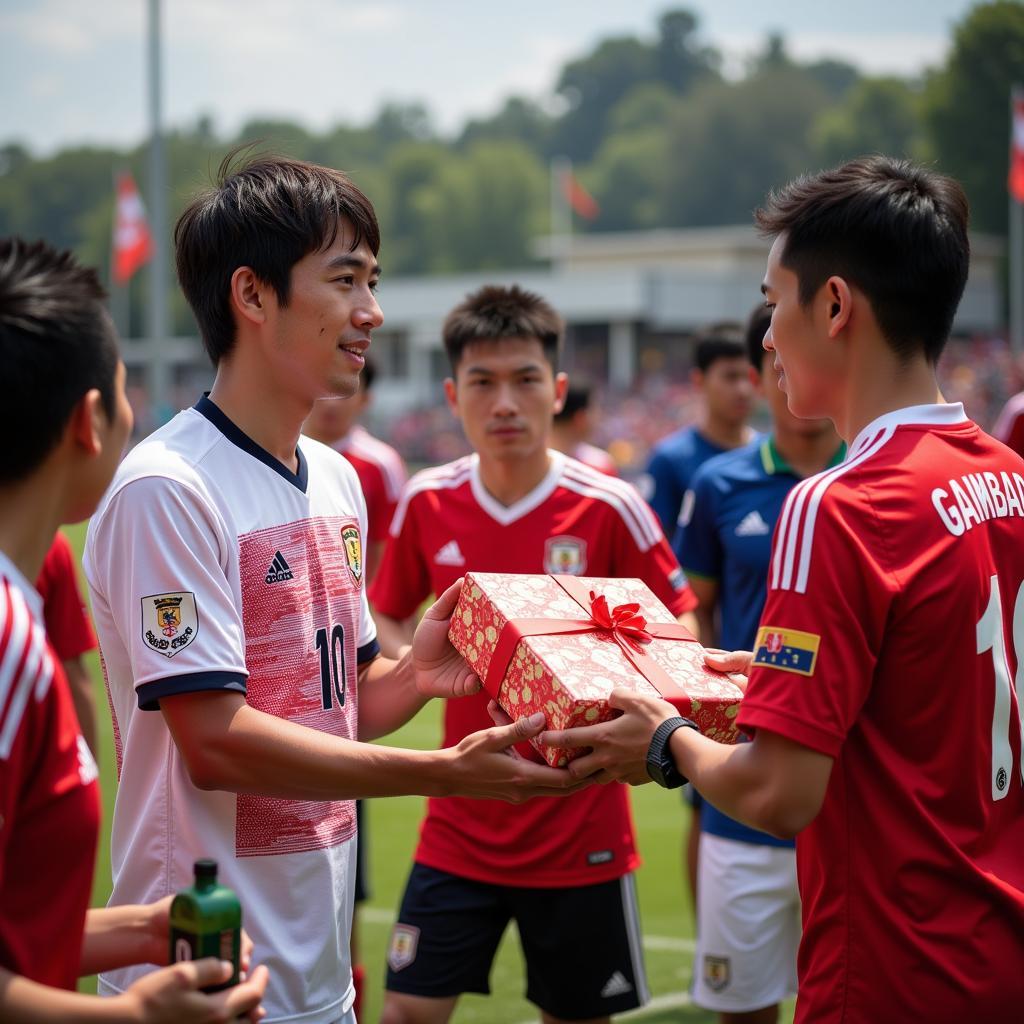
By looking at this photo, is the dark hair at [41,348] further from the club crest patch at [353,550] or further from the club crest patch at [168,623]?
the club crest patch at [353,550]

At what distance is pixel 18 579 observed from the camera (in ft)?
6.58

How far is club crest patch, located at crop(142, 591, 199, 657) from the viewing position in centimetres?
259

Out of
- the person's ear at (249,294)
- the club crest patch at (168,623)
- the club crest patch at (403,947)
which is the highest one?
the person's ear at (249,294)

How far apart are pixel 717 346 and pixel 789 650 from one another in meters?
5.21

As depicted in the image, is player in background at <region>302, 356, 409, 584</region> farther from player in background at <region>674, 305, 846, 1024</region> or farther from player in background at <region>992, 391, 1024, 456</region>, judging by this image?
player in background at <region>992, 391, 1024, 456</region>

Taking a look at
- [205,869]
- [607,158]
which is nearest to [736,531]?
[205,869]

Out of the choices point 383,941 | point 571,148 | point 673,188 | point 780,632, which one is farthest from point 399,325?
point 571,148

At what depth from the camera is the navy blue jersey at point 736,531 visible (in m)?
5.13

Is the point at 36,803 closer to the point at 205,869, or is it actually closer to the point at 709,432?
the point at 205,869

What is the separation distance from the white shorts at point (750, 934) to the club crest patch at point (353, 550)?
2333mm

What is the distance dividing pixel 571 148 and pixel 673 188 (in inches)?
1917

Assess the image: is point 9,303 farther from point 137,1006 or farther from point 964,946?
point 964,946

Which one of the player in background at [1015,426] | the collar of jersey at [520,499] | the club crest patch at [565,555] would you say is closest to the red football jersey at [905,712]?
the club crest patch at [565,555]

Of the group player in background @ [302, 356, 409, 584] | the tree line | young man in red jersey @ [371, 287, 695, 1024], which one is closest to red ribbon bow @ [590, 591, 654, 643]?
young man in red jersey @ [371, 287, 695, 1024]
